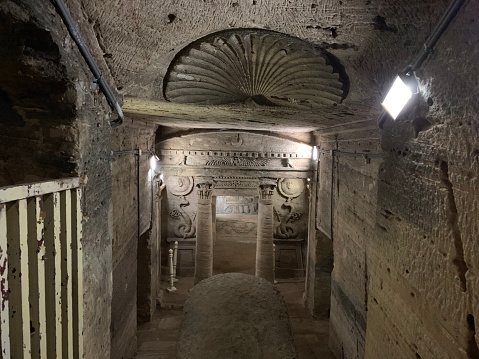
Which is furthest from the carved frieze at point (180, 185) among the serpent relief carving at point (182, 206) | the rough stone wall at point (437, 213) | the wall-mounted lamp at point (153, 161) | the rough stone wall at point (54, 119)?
the rough stone wall at point (437, 213)

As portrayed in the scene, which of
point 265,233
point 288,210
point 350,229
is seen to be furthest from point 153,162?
point 288,210

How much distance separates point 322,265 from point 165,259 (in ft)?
16.2

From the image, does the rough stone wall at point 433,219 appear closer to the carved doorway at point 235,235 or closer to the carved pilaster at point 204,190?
the carved pilaster at point 204,190

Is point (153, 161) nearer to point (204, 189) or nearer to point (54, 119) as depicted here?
point (204, 189)

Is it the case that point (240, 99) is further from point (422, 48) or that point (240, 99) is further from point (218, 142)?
point (218, 142)

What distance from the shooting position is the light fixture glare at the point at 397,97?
2104 millimetres

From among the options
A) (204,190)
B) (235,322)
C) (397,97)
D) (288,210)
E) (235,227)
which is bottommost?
(235,227)

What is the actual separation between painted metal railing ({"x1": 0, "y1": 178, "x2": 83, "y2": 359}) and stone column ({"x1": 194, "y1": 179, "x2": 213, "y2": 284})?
20.5 feet

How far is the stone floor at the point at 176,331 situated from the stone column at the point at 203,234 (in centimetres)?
99

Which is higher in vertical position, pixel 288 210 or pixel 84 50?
pixel 84 50

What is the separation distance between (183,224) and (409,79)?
28.0 feet

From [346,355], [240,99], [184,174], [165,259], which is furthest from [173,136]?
[346,355]

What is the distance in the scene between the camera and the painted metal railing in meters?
1.43

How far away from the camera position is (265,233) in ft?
27.8
